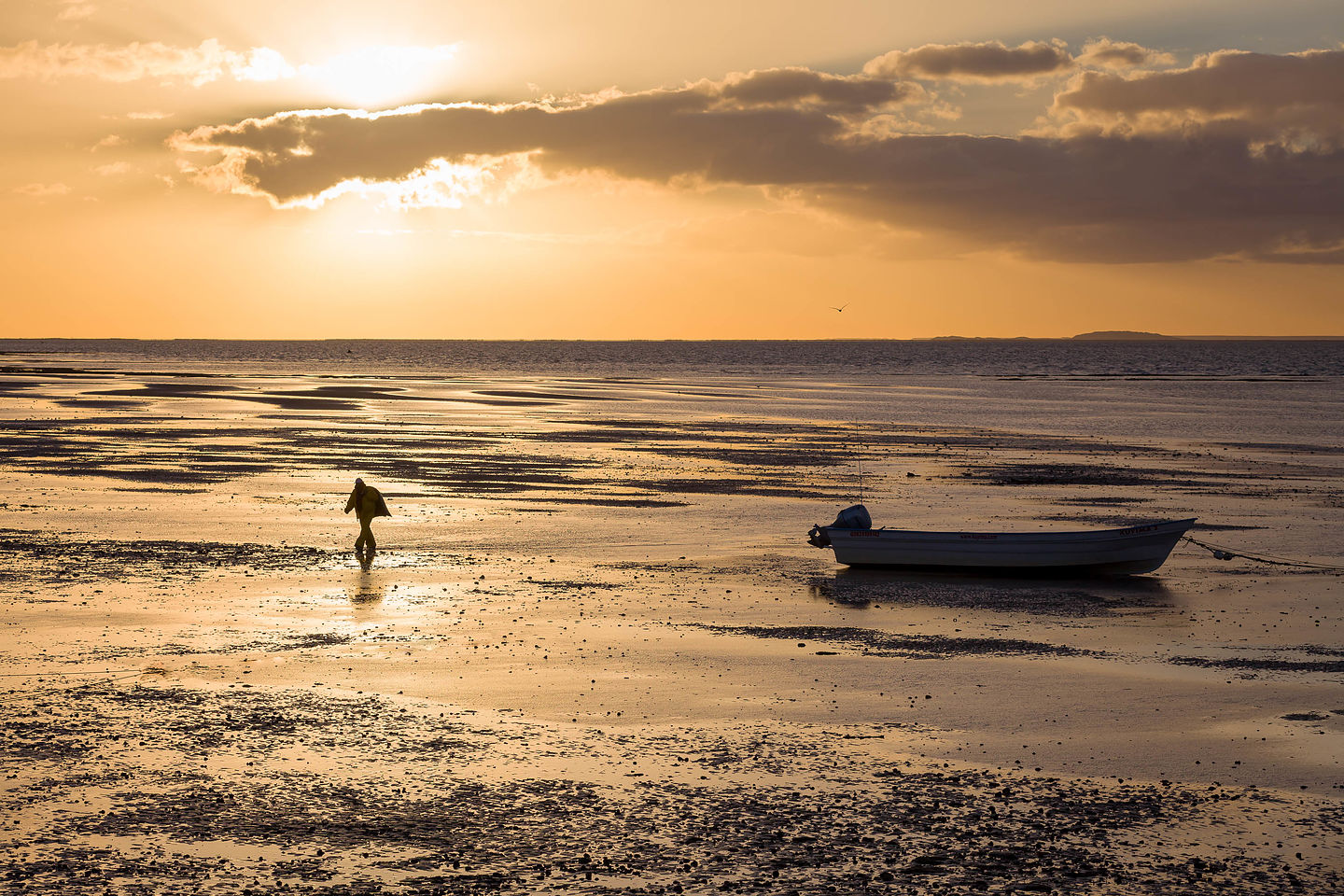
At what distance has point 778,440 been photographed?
52375mm

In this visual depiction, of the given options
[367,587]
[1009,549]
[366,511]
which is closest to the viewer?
[367,587]

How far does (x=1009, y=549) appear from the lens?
2262cm

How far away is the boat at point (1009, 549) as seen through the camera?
74.1 feet

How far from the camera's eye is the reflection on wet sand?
20.4m

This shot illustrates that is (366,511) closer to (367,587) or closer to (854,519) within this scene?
(367,587)

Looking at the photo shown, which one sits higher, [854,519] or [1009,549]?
[854,519]

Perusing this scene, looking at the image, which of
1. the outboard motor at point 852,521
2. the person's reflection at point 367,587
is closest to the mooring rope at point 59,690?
the person's reflection at point 367,587

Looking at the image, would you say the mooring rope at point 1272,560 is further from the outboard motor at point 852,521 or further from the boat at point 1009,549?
the outboard motor at point 852,521

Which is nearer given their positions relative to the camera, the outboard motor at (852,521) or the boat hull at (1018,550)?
the boat hull at (1018,550)

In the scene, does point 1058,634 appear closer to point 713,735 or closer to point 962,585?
point 962,585

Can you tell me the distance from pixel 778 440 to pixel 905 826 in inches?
1660

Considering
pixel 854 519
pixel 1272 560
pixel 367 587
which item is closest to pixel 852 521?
pixel 854 519

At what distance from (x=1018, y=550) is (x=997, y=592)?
133cm

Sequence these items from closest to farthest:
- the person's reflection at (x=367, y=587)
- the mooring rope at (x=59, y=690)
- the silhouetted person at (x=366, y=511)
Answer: the mooring rope at (x=59, y=690) < the person's reflection at (x=367, y=587) < the silhouetted person at (x=366, y=511)
